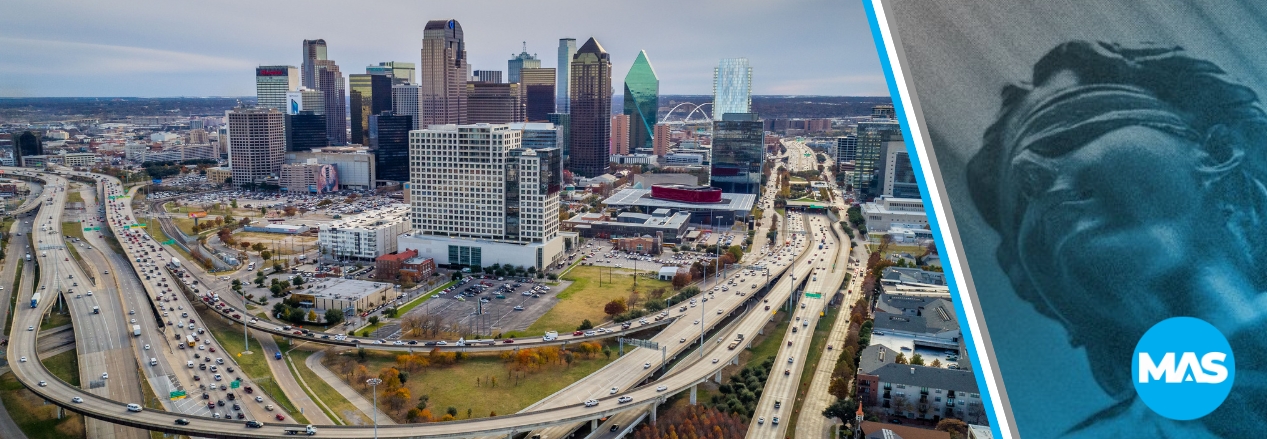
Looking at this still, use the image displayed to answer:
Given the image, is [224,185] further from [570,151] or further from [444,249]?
[444,249]

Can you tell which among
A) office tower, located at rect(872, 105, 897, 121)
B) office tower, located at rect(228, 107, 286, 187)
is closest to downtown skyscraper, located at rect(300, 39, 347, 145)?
office tower, located at rect(228, 107, 286, 187)

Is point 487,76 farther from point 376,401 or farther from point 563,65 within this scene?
point 376,401

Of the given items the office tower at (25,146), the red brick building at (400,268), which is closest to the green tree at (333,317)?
the red brick building at (400,268)

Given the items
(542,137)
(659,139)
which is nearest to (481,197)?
(542,137)

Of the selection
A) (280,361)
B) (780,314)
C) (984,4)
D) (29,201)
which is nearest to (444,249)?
(280,361)

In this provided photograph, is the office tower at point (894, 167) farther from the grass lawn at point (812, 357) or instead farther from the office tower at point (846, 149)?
the grass lawn at point (812, 357)
